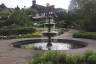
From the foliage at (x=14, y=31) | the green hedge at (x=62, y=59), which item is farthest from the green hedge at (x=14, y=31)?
the green hedge at (x=62, y=59)

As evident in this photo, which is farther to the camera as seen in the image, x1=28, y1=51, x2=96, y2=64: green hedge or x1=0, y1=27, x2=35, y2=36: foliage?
x1=0, y1=27, x2=35, y2=36: foliage

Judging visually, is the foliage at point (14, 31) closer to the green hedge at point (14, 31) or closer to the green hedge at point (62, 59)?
the green hedge at point (14, 31)

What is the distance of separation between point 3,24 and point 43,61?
22330 mm

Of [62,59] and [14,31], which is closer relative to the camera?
[62,59]

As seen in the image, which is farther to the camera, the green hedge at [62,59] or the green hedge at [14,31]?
the green hedge at [14,31]

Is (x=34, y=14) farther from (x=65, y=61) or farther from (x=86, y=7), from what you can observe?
(x=65, y=61)

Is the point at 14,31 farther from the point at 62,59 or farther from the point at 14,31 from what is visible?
the point at 62,59

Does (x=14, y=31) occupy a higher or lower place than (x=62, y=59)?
lower

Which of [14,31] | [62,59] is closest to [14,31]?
[14,31]

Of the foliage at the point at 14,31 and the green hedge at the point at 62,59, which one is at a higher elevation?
the green hedge at the point at 62,59

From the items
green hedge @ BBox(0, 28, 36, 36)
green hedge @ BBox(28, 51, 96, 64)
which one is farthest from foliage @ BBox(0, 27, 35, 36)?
green hedge @ BBox(28, 51, 96, 64)

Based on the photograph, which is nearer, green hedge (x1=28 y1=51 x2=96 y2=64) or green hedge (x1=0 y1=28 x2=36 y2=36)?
green hedge (x1=28 y1=51 x2=96 y2=64)

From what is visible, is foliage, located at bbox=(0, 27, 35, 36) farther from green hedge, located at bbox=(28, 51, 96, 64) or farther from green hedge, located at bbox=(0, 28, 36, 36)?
green hedge, located at bbox=(28, 51, 96, 64)

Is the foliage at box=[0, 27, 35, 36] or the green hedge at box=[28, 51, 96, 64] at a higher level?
the green hedge at box=[28, 51, 96, 64]
